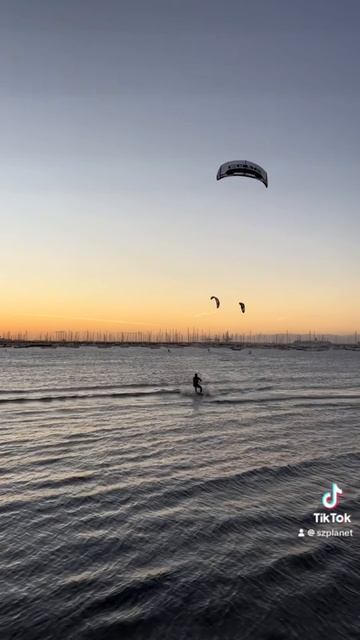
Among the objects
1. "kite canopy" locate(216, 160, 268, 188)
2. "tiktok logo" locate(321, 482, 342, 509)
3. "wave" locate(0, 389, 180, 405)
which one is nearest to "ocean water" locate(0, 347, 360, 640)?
"tiktok logo" locate(321, 482, 342, 509)

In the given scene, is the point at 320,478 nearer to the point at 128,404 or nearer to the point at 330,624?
the point at 330,624

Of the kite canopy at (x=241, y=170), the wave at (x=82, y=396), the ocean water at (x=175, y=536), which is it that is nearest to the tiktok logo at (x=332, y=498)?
the ocean water at (x=175, y=536)

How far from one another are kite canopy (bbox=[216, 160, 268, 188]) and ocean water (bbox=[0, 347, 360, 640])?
19593mm

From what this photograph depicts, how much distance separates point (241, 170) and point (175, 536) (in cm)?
2833

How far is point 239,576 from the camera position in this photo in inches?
383

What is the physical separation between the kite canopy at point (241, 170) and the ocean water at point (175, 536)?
19593 mm

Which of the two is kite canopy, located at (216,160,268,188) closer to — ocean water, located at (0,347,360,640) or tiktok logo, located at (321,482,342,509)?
ocean water, located at (0,347,360,640)

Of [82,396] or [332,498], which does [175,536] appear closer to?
[332,498]

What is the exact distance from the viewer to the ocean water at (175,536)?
8195mm

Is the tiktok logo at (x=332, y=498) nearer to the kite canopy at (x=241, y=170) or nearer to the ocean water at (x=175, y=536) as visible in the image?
the ocean water at (x=175, y=536)

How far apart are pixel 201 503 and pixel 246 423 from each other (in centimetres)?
1601

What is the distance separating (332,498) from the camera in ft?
48.6

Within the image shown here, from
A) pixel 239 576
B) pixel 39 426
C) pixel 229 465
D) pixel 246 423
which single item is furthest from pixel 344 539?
pixel 39 426

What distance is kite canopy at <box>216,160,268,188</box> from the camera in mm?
32969
